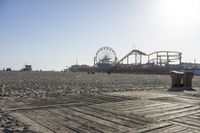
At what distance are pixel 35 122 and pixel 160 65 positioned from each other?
105366 millimetres

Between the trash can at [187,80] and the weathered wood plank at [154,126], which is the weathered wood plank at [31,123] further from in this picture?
the trash can at [187,80]

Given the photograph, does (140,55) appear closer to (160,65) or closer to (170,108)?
(160,65)

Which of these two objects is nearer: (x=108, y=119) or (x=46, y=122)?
(x=46, y=122)

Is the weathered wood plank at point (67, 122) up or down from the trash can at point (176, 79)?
down

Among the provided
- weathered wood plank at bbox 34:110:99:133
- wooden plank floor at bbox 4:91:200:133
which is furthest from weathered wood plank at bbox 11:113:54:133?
weathered wood plank at bbox 34:110:99:133

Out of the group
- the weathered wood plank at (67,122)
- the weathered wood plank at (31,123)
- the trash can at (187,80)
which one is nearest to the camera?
the weathered wood plank at (31,123)

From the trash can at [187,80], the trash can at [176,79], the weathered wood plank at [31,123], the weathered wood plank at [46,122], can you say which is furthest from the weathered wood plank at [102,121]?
the trash can at [187,80]

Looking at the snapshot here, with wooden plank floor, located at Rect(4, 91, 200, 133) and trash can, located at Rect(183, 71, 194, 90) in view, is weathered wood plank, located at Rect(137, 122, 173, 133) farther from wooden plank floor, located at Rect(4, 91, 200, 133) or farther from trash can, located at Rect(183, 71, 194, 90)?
trash can, located at Rect(183, 71, 194, 90)

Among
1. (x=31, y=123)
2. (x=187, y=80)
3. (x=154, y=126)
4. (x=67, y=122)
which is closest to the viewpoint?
(x=154, y=126)

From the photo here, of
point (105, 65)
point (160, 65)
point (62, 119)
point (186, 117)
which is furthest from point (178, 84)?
point (105, 65)

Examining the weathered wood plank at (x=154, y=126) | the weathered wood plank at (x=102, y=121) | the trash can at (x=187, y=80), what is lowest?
the weathered wood plank at (x=154, y=126)

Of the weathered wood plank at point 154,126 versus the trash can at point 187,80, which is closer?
the weathered wood plank at point 154,126

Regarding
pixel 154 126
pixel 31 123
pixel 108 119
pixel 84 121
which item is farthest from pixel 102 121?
pixel 31 123

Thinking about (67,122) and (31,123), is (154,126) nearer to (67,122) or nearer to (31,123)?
(67,122)
